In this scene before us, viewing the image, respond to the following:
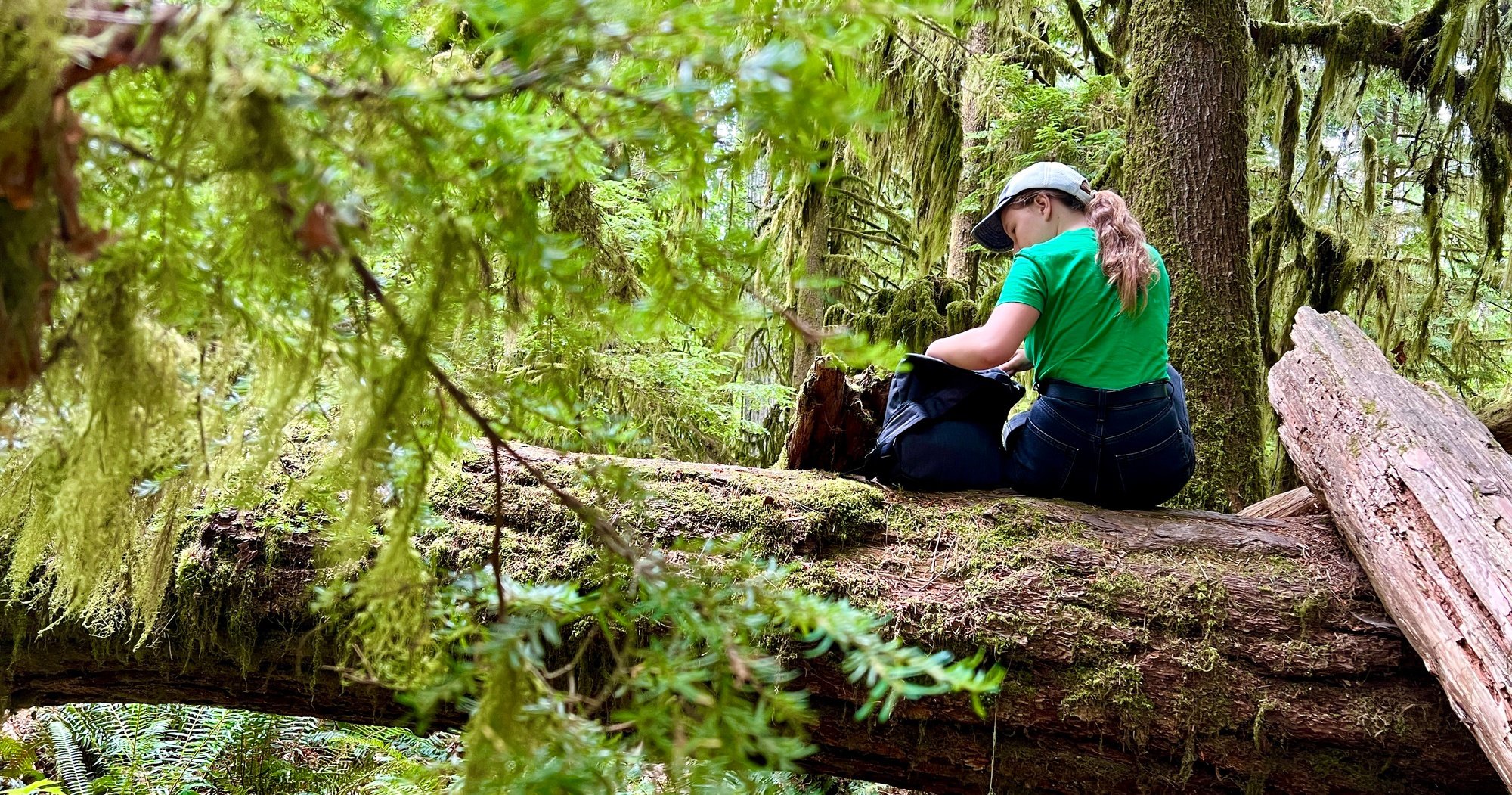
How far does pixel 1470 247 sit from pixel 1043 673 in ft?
30.5

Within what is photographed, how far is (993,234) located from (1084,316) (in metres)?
0.77

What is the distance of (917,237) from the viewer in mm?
8125

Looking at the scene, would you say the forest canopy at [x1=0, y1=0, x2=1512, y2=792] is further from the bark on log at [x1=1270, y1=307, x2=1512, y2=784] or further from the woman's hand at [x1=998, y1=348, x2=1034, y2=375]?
the woman's hand at [x1=998, y1=348, x2=1034, y2=375]

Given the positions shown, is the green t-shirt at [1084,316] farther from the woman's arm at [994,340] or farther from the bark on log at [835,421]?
the bark on log at [835,421]

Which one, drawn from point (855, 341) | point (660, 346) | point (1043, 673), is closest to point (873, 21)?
point (855, 341)

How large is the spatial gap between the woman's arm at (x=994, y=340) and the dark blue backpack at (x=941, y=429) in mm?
105

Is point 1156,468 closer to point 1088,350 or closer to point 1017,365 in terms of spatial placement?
point 1088,350

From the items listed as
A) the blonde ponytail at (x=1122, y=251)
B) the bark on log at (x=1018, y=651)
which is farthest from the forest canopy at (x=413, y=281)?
the blonde ponytail at (x=1122, y=251)

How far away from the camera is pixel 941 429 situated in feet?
11.5

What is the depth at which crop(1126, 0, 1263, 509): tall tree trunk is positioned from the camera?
4.48m

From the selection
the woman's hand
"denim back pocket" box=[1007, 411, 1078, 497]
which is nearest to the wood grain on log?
"denim back pocket" box=[1007, 411, 1078, 497]

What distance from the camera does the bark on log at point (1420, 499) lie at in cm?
258

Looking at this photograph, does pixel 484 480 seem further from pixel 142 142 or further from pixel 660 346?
pixel 660 346

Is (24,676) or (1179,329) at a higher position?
(1179,329)
